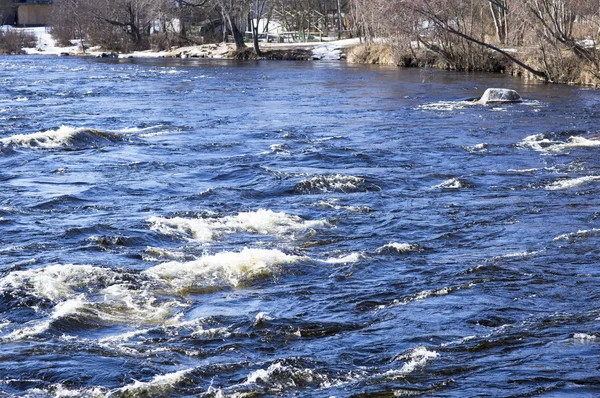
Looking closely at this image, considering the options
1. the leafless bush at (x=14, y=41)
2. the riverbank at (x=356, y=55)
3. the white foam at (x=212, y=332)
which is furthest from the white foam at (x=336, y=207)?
the leafless bush at (x=14, y=41)

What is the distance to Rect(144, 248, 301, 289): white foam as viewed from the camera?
971cm

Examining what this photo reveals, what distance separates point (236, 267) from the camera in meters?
10.1

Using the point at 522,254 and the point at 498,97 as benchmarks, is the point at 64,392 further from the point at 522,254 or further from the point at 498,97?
the point at 498,97

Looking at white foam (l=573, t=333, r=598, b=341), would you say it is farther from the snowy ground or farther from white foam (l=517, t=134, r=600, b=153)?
the snowy ground

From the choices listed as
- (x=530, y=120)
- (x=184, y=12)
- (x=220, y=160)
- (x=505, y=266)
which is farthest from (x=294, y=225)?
(x=184, y=12)

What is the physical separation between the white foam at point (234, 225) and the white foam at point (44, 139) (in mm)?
8124

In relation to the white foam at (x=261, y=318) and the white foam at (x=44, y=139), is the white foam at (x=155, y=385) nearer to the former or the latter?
the white foam at (x=261, y=318)

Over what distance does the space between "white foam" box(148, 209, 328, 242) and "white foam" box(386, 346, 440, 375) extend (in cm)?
442

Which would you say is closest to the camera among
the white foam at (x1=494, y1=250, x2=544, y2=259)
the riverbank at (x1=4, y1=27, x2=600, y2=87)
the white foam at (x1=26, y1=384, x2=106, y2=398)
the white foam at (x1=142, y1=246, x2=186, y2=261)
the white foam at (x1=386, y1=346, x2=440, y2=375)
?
the white foam at (x1=26, y1=384, x2=106, y2=398)

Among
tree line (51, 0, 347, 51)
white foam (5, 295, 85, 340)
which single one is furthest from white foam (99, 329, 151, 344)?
tree line (51, 0, 347, 51)

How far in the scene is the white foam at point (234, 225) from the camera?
11.9 m

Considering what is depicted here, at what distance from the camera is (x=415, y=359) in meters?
7.43

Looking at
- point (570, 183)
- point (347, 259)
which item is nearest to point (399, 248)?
point (347, 259)

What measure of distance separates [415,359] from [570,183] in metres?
8.12
